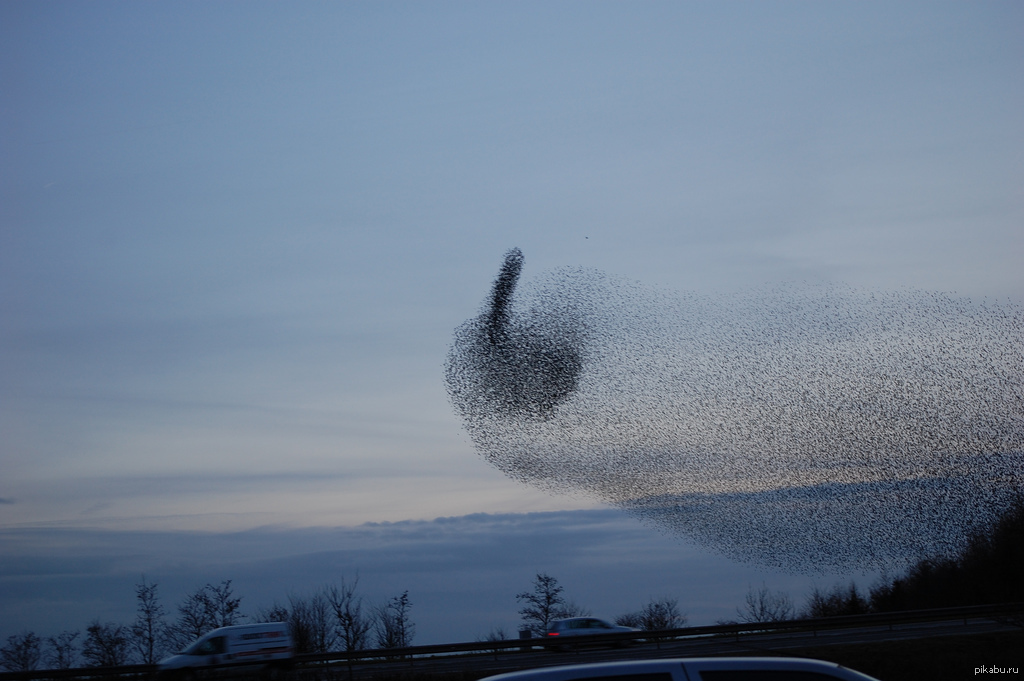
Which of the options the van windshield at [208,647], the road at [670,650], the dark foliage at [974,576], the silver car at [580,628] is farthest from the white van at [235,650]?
the dark foliage at [974,576]

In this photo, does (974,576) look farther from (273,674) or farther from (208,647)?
(208,647)

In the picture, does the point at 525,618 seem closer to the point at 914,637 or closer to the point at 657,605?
the point at 657,605

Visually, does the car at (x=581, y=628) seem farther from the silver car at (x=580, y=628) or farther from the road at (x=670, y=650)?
the road at (x=670, y=650)

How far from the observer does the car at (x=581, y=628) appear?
35.5m

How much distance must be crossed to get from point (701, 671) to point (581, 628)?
31.4 m

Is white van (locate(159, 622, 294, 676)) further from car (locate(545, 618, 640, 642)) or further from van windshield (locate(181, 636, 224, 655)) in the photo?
car (locate(545, 618, 640, 642))

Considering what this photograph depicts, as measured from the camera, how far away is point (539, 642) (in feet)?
116

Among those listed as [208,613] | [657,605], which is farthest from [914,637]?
[208,613]

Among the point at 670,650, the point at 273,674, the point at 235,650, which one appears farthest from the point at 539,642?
the point at 235,650

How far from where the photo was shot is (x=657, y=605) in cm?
7000

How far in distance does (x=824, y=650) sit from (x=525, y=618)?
48.2 m

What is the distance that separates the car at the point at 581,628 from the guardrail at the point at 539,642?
0.72 ft

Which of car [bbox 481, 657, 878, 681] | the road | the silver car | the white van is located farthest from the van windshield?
car [bbox 481, 657, 878, 681]

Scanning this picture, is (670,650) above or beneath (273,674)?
beneath
